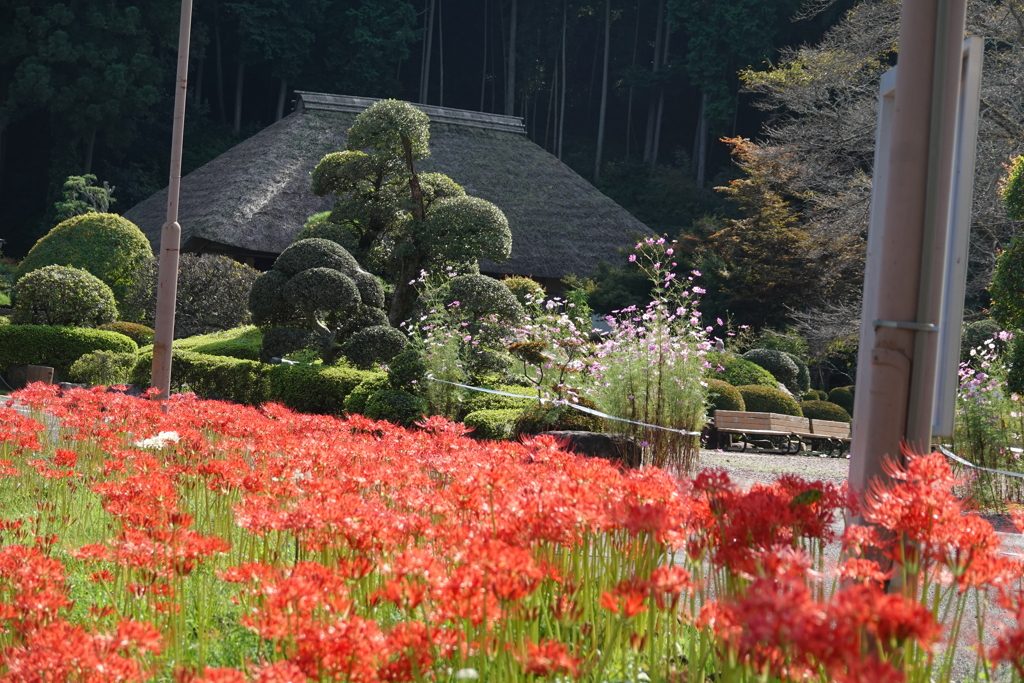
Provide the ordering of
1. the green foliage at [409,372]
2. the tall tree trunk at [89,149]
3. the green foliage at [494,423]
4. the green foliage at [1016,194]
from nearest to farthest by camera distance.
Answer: the green foliage at [494,423], the green foliage at [1016,194], the green foliage at [409,372], the tall tree trunk at [89,149]

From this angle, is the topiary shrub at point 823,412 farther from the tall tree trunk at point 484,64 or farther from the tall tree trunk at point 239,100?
the tall tree trunk at point 484,64

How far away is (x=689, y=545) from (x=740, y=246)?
66.9 ft

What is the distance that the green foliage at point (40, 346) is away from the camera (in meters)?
14.6

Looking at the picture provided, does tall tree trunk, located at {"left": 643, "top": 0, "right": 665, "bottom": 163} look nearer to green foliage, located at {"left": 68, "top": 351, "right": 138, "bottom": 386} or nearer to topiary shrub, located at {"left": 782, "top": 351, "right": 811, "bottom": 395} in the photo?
topiary shrub, located at {"left": 782, "top": 351, "right": 811, "bottom": 395}

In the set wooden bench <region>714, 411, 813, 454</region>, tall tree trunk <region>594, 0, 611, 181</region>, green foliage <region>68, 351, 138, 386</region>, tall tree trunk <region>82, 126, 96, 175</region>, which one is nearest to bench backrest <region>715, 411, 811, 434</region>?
wooden bench <region>714, 411, 813, 454</region>

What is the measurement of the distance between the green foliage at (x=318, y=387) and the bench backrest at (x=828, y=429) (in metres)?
6.43

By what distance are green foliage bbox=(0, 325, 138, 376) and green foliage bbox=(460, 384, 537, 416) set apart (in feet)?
28.5

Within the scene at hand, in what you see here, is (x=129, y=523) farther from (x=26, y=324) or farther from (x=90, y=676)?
(x=26, y=324)

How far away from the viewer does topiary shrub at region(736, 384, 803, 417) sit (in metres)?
13.9

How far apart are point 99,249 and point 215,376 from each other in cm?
813

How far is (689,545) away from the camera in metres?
1.95

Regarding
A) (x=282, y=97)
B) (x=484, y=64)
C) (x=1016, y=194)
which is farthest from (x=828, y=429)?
(x=484, y=64)

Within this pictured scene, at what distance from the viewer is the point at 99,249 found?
19.0m

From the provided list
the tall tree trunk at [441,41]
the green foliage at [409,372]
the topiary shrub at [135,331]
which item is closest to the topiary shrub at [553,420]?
the green foliage at [409,372]
